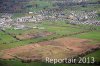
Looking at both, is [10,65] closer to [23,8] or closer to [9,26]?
[9,26]

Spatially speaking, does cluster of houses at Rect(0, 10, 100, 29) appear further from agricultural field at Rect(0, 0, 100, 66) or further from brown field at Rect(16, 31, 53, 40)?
brown field at Rect(16, 31, 53, 40)

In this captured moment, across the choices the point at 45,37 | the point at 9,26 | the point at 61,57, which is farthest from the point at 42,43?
the point at 9,26

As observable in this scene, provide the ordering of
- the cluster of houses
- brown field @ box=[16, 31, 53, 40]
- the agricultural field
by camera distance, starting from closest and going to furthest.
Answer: the agricultural field → brown field @ box=[16, 31, 53, 40] → the cluster of houses

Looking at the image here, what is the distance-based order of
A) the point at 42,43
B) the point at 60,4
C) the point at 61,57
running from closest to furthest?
the point at 61,57
the point at 42,43
the point at 60,4

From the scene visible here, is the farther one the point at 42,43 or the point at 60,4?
the point at 60,4

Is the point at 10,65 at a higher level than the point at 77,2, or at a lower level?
lower

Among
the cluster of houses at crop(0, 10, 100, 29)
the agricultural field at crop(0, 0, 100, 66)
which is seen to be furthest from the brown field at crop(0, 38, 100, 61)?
the cluster of houses at crop(0, 10, 100, 29)

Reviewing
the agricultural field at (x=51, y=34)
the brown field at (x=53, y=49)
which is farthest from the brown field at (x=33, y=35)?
the brown field at (x=53, y=49)

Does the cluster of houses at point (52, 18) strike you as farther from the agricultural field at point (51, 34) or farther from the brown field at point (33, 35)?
the brown field at point (33, 35)
